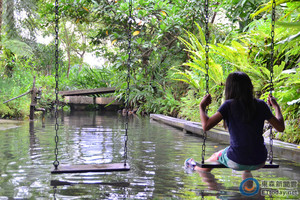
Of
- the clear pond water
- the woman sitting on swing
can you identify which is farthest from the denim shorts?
the clear pond water

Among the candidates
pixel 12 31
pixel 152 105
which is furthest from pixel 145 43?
pixel 12 31

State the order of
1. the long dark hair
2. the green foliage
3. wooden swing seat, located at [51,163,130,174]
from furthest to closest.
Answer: the green foliage → wooden swing seat, located at [51,163,130,174] → the long dark hair

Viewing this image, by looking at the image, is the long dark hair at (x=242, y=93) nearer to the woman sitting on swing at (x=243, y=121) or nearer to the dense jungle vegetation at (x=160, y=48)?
the woman sitting on swing at (x=243, y=121)

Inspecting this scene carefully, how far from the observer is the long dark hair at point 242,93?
11.2ft

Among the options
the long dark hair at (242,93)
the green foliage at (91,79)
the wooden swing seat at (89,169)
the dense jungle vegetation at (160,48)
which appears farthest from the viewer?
the green foliage at (91,79)

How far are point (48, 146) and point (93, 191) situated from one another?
3.30 m

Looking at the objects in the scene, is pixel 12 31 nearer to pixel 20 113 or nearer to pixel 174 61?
pixel 20 113

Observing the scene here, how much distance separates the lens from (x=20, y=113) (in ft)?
44.0

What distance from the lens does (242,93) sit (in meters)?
3.46

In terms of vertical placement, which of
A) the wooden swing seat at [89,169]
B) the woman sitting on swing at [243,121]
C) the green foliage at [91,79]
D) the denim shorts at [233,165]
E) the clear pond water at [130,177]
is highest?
the green foliage at [91,79]

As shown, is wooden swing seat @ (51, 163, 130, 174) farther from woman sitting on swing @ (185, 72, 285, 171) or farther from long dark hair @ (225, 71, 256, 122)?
long dark hair @ (225, 71, 256, 122)

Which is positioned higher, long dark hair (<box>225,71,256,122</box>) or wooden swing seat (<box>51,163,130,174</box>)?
long dark hair (<box>225,71,256,122</box>)

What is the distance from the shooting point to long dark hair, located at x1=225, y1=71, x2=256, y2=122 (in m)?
3.41

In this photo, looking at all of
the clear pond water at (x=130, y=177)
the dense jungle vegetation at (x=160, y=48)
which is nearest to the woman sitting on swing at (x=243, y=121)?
the clear pond water at (x=130, y=177)
